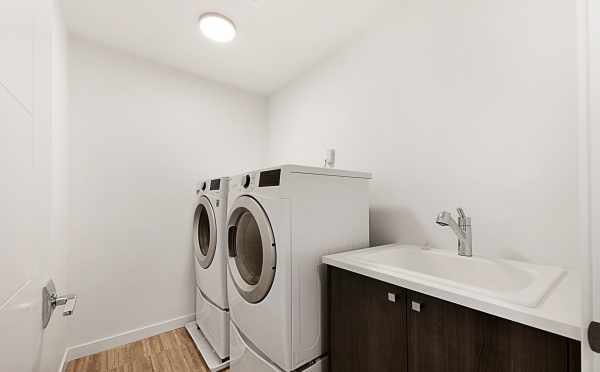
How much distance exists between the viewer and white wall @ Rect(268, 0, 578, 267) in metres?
1.05

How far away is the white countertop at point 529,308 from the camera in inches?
22.2

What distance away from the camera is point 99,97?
6.57ft

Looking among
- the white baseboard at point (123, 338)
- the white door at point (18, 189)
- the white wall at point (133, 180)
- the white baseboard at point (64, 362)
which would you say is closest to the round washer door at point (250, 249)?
the white door at point (18, 189)

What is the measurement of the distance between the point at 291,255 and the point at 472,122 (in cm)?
118

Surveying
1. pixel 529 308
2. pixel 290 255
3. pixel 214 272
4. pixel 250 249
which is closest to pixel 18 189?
pixel 290 255

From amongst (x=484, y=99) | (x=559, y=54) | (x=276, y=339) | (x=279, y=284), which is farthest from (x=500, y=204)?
(x=276, y=339)

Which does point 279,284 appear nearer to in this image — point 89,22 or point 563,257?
point 563,257

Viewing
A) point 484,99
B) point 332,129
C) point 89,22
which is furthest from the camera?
point 332,129

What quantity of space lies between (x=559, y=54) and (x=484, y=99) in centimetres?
29

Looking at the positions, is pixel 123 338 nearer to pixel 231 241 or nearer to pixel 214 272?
pixel 214 272

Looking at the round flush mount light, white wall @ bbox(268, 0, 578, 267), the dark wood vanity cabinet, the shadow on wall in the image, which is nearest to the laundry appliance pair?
the dark wood vanity cabinet

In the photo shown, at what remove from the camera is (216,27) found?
176 cm

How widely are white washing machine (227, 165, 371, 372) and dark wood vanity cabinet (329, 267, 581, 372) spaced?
0.11 metres

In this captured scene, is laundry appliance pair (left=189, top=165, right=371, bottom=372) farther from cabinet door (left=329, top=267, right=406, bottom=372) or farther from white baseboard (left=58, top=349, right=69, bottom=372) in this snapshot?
white baseboard (left=58, top=349, right=69, bottom=372)
